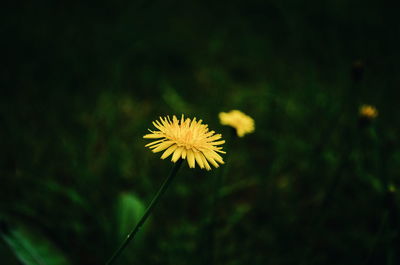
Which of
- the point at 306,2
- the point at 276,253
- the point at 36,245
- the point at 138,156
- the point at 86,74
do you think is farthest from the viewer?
the point at 306,2

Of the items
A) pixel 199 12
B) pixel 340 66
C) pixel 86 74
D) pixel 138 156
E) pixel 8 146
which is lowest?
pixel 8 146

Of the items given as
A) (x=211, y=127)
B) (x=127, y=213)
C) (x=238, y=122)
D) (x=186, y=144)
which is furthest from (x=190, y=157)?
(x=211, y=127)

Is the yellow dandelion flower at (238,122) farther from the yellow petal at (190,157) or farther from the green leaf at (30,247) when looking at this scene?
the green leaf at (30,247)

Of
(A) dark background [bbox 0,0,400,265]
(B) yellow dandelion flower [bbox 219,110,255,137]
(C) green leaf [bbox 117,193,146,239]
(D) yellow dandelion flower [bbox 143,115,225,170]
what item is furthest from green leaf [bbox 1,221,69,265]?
(B) yellow dandelion flower [bbox 219,110,255,137]

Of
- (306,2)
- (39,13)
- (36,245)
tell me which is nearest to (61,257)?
(36,245)

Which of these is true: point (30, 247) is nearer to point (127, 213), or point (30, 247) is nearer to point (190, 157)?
point (127, 213)

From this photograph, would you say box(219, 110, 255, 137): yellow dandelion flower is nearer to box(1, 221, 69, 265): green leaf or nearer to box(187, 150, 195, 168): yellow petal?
box(187, 150, 195, 168): yellow petal

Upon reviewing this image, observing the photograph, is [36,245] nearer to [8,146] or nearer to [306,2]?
[8,146]
